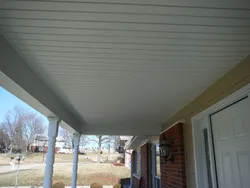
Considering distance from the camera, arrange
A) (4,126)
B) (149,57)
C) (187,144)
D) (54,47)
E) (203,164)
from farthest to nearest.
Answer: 1. (4,126)
2. (187,144)
3. (203,164)
4. (149,57)
5. (54,47)

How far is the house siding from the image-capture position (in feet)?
7.17

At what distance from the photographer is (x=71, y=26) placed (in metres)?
1.66

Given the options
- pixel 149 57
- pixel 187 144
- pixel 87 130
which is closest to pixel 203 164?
pixel 187 144

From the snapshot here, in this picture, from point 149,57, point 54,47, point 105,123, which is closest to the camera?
point 54,47

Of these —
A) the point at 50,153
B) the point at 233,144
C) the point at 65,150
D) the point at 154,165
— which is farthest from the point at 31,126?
the point at 233,144

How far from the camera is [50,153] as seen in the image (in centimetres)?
342

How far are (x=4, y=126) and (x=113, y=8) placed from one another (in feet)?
35.7

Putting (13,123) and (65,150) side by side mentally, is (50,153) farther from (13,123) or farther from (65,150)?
(65,150)

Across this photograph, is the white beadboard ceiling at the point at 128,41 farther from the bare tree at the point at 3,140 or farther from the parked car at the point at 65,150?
the parked car at the point at 65,150

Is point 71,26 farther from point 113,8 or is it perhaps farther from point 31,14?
point 113,8

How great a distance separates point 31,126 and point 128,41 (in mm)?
11106

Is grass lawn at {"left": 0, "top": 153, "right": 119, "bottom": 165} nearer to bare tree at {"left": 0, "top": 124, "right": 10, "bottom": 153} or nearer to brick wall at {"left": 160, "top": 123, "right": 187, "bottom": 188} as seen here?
bare tree at {"left": 0, "top": 124, "right": 10, "bottom": 153}

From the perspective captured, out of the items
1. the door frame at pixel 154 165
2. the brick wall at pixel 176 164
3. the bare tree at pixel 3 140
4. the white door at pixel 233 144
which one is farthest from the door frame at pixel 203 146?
the bare tree at pixel 3 140

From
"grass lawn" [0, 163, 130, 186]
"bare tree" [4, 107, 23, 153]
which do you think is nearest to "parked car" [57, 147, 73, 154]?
"grass lawn" [0, 163, 130, 186]
